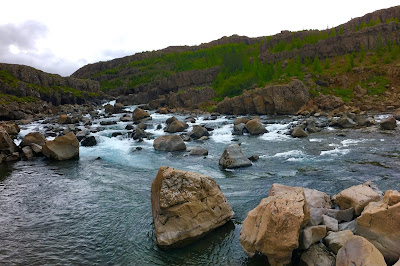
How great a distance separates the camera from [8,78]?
107 meters

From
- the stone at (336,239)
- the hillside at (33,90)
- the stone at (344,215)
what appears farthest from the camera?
the hillside at (33,90)

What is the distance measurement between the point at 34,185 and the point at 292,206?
59.6 ft

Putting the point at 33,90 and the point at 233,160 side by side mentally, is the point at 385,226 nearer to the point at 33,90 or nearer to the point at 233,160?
the point at 233,160

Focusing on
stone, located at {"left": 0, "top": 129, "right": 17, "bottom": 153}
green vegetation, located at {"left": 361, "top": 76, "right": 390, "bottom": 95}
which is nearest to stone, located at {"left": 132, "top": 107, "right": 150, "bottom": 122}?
stone, located at {"left": 0, "top": 129, "right": 17, "bottom": 153}

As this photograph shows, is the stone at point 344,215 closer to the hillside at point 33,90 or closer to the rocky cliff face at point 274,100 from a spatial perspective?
the rocky cliff face at point 274,100

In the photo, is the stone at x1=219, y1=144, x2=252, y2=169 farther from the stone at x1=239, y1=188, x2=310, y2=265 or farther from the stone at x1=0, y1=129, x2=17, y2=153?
the stone at x1=0, y1=129, x2=17, y2=153

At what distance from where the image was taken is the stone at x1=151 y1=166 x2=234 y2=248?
36.6ft

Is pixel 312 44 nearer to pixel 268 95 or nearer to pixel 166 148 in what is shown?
pixel 268 95

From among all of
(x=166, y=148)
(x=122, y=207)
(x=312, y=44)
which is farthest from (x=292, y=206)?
(x=312, y=44)

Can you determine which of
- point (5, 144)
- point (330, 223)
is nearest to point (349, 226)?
point (330, 223)

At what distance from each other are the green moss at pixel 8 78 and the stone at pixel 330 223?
376ft

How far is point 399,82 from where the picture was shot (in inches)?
2840

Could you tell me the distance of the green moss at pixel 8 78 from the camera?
328ft

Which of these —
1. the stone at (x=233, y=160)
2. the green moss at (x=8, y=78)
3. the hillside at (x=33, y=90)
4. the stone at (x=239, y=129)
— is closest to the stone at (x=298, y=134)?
the stone at (x=239, y=129)
